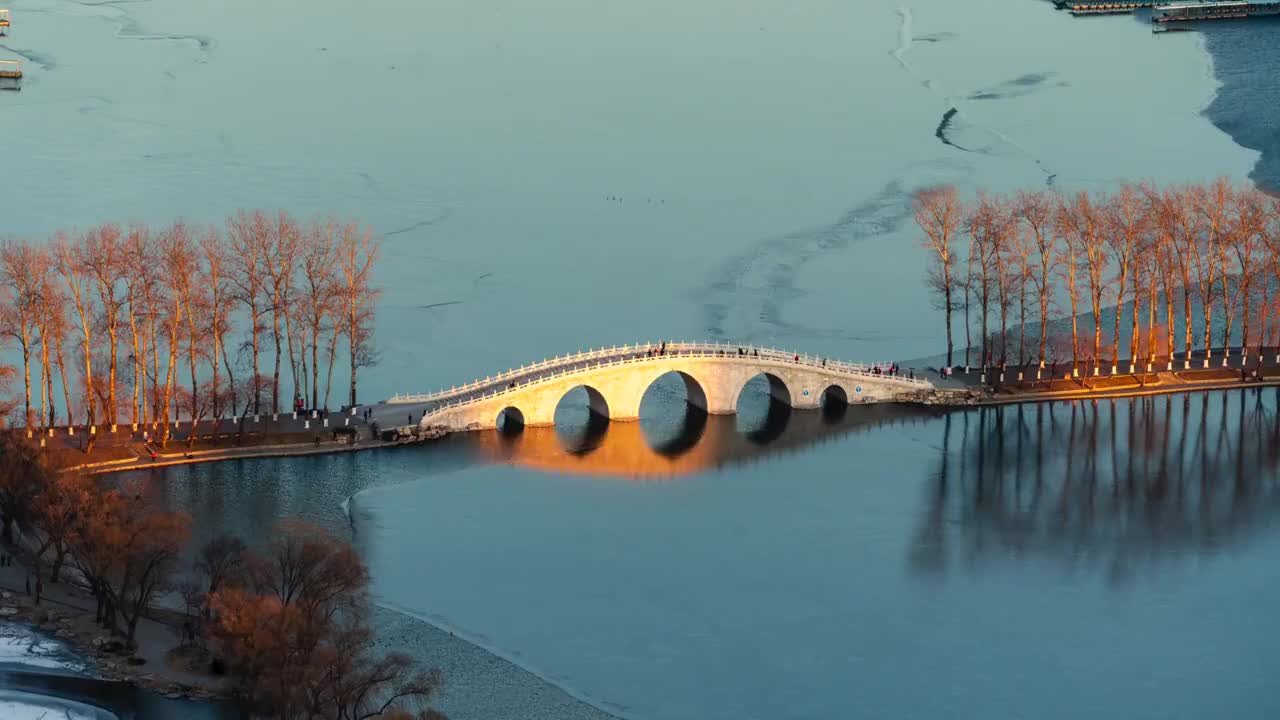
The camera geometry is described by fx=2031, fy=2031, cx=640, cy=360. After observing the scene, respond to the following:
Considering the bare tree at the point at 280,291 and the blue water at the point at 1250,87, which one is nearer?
the bare tree at the point at 280,291

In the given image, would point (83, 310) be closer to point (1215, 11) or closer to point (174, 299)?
point (174, 299)

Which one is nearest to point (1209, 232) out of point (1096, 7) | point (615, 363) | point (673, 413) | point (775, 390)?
point (775, 390)

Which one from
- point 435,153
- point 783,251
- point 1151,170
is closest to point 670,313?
point 783,251

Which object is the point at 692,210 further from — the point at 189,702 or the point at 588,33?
the point at 189,702

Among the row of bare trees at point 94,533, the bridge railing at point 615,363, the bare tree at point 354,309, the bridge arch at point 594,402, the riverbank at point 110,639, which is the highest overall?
the bare tree at point 354,309

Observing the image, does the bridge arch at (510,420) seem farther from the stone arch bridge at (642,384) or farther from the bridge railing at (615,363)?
the bridge railing at (615,363)

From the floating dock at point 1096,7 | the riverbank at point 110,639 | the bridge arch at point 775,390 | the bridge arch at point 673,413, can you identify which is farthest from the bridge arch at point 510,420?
the floating dock at point 1096,7

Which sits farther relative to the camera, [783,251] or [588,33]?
[588,33]
